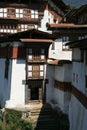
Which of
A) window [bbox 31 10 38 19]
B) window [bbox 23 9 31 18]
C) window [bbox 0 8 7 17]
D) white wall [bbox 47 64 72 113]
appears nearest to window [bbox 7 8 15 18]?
window [bbox 0 8 7 17]

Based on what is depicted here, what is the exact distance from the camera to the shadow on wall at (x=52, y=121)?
29719mm

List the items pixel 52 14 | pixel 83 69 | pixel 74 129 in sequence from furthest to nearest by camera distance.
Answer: pixel 52 14
pixel 74 129
pixel 83 69

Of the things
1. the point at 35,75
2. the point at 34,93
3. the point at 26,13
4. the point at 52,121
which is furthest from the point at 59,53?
the point at 52,121

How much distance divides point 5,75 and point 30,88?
3.54 metres

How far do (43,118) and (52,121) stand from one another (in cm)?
105

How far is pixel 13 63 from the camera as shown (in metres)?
33.3

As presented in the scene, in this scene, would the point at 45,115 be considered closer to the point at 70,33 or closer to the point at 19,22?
the point at 70,33

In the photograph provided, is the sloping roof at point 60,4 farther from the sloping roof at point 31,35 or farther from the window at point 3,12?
the sloping roof at point 31,35

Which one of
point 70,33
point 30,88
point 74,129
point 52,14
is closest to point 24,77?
point 30,88

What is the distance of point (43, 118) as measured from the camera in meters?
31.5

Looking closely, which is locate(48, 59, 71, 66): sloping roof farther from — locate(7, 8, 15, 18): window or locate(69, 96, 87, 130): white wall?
locate(7, 8, 15, 18): window

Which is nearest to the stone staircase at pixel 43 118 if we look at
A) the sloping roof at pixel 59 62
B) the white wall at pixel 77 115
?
the white wall at pixel 77 115

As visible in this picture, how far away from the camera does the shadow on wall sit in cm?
2972

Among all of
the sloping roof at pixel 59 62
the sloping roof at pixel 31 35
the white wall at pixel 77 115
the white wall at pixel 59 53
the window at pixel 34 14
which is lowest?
the white wall at pixel 77 115
